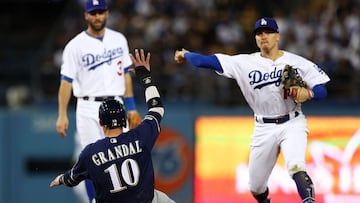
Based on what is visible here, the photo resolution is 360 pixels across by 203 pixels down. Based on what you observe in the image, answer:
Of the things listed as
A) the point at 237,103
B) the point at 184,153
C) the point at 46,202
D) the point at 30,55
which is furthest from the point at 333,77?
the point at 30,55

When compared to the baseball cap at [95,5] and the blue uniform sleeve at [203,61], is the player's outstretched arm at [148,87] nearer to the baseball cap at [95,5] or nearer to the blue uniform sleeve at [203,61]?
the blue uniform sleeve at [203,61]

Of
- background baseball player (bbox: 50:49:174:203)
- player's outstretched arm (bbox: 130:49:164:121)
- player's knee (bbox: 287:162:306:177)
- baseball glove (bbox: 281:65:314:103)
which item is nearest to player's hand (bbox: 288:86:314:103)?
baseball glove (bbox: 281:65:314:103)

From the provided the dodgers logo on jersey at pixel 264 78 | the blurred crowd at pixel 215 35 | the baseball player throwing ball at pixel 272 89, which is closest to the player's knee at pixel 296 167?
the baseball player throwing ball at pixel 272 89

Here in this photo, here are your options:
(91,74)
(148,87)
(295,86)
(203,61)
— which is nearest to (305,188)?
(295,86)

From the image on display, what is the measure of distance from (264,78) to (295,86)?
47cm

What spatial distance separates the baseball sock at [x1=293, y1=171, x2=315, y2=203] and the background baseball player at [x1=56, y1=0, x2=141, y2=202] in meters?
2.46

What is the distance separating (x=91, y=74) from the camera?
1089cm

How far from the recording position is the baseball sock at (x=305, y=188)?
367 inches

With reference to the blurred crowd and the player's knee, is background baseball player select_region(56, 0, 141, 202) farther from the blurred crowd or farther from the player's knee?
the blurred crowd

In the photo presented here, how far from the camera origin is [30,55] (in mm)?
20000

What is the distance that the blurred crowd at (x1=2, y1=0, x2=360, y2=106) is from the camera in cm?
1653

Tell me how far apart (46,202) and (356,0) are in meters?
6.55

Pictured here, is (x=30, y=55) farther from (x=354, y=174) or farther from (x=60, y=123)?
(x=60, y=123)

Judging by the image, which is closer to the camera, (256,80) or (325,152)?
(256,80)
